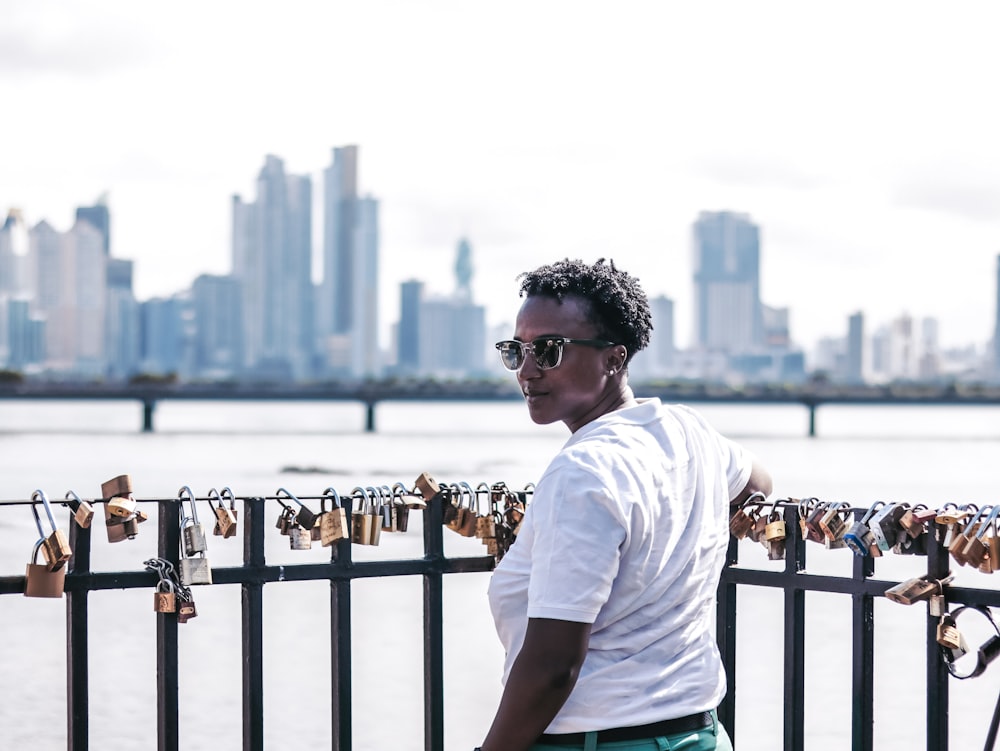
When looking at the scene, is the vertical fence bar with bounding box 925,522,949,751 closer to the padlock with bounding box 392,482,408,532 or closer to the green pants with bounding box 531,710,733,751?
the green pants with bounding box 531,710,733,751

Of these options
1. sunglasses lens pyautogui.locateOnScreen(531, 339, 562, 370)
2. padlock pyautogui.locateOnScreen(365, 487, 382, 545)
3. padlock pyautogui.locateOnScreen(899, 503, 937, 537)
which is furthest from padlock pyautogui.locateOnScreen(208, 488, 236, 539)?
padlock pyautogui.locateOnScreen(899, 503, 937, 537)

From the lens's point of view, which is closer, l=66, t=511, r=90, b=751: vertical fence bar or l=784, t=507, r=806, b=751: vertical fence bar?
l=66, t=511, r=90, b=751: vertical fence bar

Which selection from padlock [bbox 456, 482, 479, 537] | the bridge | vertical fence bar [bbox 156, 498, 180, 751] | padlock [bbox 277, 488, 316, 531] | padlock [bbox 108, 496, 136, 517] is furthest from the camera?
the bridge

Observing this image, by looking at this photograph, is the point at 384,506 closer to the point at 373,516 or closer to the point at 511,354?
the point at 373,516

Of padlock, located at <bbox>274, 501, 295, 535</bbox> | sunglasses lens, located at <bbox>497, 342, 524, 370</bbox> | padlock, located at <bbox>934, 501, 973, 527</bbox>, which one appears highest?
sunglasses lens, located at <bbox>497, 342, 524, 370</bbox>

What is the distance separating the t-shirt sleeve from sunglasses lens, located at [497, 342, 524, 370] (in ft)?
1.56

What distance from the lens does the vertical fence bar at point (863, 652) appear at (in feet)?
9.77

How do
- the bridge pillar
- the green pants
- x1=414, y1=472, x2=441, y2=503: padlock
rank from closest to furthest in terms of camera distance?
the green pants
x1=414, y1=472, x2=441, y2=503: padlock
the bridge pillar

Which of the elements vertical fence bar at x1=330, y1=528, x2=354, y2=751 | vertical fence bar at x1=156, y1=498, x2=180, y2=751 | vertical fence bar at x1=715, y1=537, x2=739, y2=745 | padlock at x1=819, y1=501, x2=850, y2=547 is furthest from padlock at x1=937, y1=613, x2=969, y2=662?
vertical fence bar at x1=156, y1=498, x2=180, y2=751

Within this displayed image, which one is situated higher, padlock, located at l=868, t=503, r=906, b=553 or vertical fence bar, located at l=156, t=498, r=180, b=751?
padlock, located at l=868, t=503, r=906, b=553

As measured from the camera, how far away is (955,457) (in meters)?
66.9

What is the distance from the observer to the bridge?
97.9 meters

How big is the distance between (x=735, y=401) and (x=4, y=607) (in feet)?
343

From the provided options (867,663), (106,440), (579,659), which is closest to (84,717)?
(579,659)
